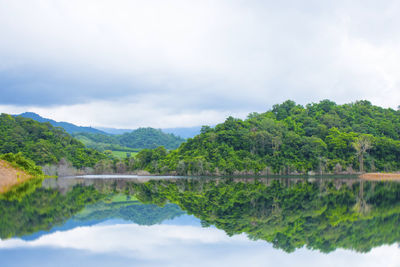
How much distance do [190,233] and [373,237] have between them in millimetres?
4728

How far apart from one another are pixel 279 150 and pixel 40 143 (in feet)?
160

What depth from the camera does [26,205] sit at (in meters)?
13.8

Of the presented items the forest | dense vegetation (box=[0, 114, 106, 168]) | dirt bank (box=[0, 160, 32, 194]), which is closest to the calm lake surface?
dirt bank (box=[0, 160, 32, 194])

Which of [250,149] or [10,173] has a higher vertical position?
[250,149]

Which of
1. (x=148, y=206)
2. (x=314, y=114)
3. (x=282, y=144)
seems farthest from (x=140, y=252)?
(x=314, y=114)

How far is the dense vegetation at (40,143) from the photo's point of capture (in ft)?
221

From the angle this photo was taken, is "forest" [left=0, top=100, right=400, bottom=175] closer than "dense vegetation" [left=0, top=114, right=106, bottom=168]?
No

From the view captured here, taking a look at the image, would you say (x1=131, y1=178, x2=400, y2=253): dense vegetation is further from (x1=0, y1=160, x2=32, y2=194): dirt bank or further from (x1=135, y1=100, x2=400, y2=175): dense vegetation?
(x1=135, y1=100, x2=400, y2=175): dense vegetation

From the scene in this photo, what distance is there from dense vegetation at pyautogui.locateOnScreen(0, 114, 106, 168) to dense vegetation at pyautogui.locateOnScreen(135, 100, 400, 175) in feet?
49.3

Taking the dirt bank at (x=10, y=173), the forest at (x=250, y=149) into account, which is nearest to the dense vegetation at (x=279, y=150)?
the forest at (x=250, y=149)

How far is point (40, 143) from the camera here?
6962cm

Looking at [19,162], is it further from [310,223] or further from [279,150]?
[279,150]

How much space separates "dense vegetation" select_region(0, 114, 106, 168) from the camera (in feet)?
221

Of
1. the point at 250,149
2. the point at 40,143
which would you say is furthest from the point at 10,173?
the point at 250,149
